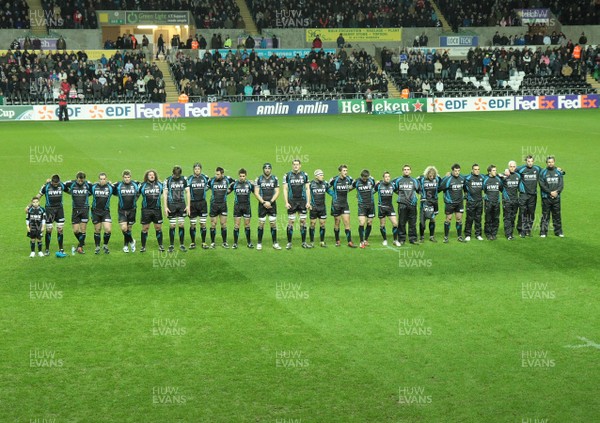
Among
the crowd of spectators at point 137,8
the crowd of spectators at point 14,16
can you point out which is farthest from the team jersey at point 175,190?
the crowd of spectators at point 14,16

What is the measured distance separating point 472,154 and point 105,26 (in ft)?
123

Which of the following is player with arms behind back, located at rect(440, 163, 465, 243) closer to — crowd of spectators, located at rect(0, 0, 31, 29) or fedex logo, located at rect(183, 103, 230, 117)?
fedex logo, located at rect(183, 103, 230, 117)

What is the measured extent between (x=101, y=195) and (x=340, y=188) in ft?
18.0

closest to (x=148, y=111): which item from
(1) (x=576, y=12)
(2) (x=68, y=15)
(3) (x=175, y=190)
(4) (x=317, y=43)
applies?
(2) (x=68, y=15)

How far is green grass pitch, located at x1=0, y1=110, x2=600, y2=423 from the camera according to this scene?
10789mm

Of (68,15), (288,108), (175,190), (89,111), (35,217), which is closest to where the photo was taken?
(35,217)

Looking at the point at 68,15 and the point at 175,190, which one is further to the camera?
the point at 68,15

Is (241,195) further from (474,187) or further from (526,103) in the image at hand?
(526,103)

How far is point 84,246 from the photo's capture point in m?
19.4

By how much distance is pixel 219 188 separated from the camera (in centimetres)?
1891

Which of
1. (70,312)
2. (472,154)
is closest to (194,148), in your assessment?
(472,154)

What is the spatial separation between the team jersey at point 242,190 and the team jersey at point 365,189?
7.99ft

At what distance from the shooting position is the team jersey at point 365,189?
62.2ft

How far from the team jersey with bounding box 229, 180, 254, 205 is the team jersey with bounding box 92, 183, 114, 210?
278 cm
